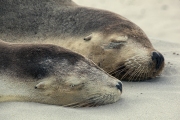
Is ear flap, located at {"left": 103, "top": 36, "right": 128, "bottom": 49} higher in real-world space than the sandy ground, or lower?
higher

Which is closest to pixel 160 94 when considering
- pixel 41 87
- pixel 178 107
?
pixel 178 107

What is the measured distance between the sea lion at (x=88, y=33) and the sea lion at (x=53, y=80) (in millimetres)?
1121

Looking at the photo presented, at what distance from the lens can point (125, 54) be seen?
19.0 feet

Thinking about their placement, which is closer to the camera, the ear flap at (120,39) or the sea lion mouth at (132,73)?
the sea lion mouth at (132,73)

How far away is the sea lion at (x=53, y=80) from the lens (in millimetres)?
4480

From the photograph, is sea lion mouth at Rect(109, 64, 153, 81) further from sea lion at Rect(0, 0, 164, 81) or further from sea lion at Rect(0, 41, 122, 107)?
sea lion at Rect(0, 41, 122, 107)

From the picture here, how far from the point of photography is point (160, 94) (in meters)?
4.97

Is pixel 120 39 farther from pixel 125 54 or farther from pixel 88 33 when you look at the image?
A: pixel 88 33

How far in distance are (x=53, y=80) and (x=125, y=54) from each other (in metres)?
1.56

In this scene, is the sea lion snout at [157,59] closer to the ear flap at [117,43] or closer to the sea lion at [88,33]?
the sea lion at [88,33]

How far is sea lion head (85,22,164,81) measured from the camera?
5705 millimetres

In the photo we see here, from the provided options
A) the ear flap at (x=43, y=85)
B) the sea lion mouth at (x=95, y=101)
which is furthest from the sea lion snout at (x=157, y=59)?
the ear flap at (x=43, y=85)

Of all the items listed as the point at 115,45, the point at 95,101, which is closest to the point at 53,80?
the point at 95,101

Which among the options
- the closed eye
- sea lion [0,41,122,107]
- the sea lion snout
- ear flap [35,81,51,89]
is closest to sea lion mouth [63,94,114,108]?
sea lion [0,41,122,107]
